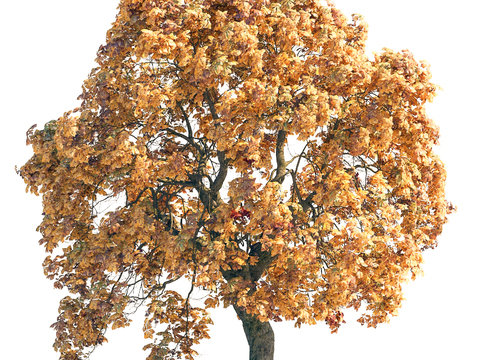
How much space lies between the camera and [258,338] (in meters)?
11.9

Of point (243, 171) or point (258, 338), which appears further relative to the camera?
point (258, 338)

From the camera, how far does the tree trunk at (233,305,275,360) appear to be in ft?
38.9

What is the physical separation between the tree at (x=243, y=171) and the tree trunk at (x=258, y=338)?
3cm

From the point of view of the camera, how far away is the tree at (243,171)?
10031 mm

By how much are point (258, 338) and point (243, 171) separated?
3.35 metres

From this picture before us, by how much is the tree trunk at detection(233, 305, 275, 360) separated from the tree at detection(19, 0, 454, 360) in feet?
0.08

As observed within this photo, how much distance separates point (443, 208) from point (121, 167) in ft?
18.4

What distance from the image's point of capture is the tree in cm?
1003

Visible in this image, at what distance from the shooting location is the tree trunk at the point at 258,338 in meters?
11.9

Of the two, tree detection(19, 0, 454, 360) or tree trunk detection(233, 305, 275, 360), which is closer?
tree detection(19, 0, 454, 360)

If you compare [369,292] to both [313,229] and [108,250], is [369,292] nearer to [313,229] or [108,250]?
[313,229]

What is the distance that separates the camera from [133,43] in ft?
35.3

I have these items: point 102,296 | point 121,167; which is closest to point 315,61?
point 121,167

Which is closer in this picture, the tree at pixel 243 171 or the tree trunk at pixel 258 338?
the tree at pixel 243 171
